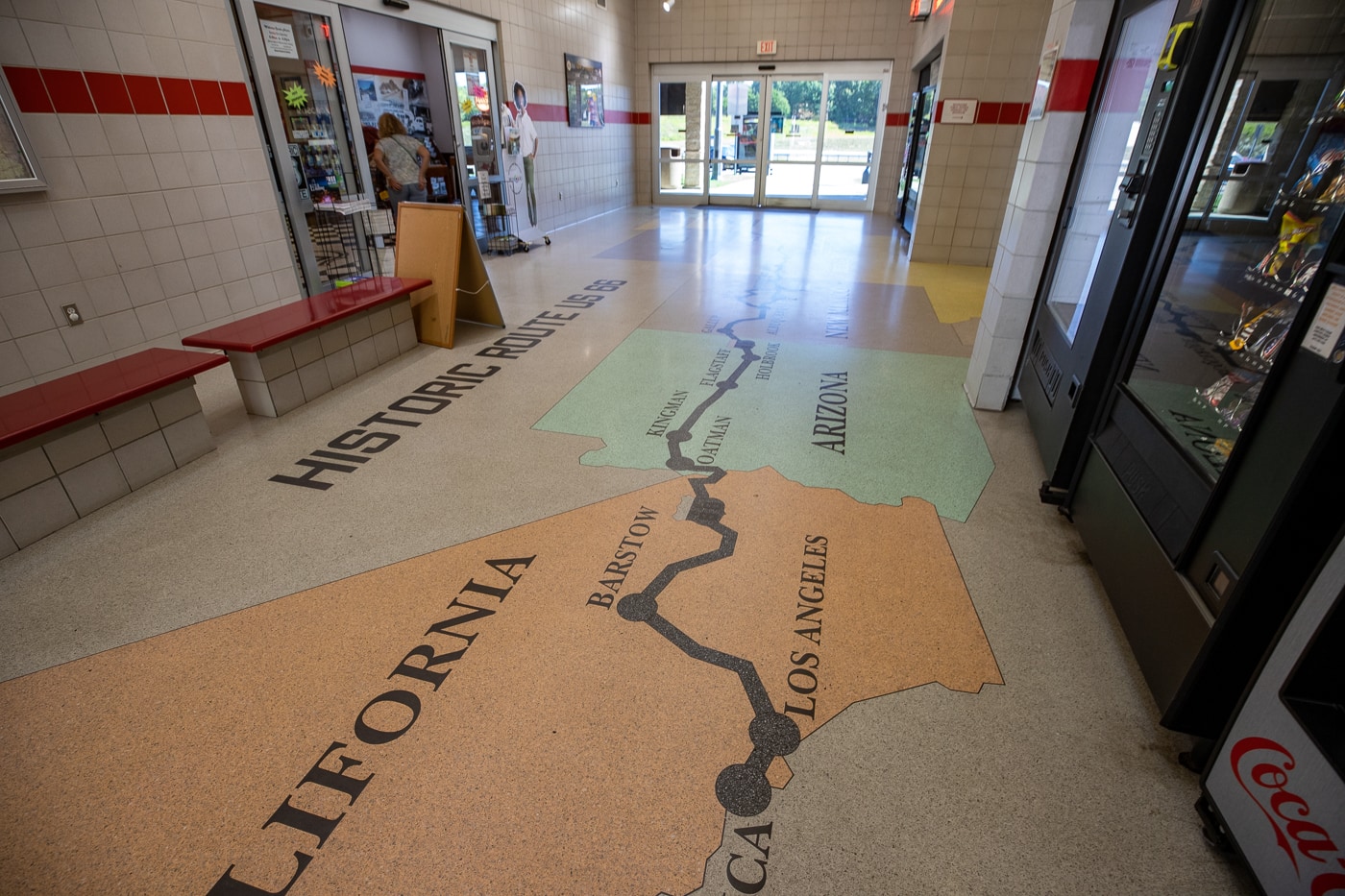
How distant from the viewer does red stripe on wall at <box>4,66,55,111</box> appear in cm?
319

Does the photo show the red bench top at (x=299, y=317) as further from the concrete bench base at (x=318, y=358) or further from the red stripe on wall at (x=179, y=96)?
the red stripe on wall at (x=179, y=96)

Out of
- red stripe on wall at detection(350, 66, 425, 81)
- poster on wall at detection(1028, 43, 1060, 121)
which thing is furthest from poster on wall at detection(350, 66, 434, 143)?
poster on wall at detection(1028, 43, 1060, 121)

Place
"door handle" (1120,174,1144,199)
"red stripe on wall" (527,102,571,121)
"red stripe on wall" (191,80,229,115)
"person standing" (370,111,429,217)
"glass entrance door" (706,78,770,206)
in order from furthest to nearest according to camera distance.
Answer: "glass entrance door" (706,78,770,206), "red stripe on wall" (527,102,571,121), "person standing" (370,111,429,217), "red stripe on wall" (191,80,229,115), "door handle" (1120,174,1144,199)

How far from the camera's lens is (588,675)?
1.78m

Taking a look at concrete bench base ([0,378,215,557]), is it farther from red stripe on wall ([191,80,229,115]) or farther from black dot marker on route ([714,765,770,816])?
black dot marker on route ([714,765,770,816])

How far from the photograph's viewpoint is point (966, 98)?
21.5 ft

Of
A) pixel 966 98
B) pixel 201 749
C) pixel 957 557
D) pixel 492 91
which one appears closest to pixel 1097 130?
pixel 957 557

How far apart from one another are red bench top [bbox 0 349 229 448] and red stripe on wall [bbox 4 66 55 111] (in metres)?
1.68

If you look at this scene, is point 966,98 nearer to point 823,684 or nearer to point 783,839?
point 823,684

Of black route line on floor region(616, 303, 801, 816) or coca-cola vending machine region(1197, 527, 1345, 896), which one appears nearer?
coca-cola vending machine region(1197, 527, 1345, 896)

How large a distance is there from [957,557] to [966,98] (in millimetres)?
6362

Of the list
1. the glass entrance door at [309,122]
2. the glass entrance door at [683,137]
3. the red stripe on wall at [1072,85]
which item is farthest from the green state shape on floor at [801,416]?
the glass entrance door at [683,137]

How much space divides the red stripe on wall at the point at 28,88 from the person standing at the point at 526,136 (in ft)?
15.7

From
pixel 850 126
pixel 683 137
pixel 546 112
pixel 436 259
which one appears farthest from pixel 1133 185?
pixel 683 137
